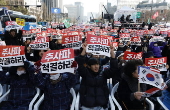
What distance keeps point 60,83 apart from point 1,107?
3.78ft

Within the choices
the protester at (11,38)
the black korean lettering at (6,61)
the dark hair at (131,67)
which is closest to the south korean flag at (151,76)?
the dark hair at (131,67)

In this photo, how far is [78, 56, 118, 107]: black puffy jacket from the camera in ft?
11.0

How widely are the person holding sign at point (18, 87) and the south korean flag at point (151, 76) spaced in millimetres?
1938

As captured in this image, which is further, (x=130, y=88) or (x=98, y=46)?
(x=98, y=46)

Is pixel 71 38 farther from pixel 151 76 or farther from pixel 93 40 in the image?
pixel 151 76

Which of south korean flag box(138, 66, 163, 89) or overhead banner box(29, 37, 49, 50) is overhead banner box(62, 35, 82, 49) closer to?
overhead banner box(29, 37, 49, 50)

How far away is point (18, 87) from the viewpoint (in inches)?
136

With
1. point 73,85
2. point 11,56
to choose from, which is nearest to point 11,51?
point 11,56

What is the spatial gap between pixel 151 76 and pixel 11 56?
237cm

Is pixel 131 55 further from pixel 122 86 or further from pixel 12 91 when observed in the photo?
pixel 12 91

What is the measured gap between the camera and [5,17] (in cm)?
1770

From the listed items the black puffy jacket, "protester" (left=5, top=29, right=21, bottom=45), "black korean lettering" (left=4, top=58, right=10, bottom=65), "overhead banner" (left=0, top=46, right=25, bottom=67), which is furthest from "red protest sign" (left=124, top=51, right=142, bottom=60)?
"protester" (left=5, top=29, right=21, bottom=45)

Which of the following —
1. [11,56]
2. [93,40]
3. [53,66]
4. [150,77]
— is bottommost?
[150,77]

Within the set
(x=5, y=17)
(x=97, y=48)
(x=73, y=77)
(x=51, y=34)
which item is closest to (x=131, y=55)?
(x=97, y=48)
